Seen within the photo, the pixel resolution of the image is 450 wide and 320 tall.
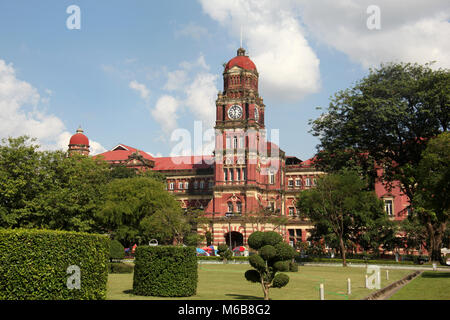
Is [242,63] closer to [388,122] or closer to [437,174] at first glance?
[388,122]

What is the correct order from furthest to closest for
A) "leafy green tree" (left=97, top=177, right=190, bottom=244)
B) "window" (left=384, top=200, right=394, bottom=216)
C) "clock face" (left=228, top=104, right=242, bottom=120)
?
"clock face" (left=228, top=104, right=242, bottom=120), "window" (left=384, top=200, right=394, bottom=216), "leafy green tree" (left=97, top=177, right=190, bottom=244)

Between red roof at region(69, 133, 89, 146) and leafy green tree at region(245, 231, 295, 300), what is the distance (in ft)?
246

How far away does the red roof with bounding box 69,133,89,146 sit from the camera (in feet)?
289

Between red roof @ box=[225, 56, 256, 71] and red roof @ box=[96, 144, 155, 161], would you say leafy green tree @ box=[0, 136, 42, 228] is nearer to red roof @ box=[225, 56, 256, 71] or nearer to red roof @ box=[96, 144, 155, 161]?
red roof @ box=[225, 56, 256, 71]

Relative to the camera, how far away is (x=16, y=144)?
4219 cm

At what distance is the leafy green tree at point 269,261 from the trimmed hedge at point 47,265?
6.13 metres

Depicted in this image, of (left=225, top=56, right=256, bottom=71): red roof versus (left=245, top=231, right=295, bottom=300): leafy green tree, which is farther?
(left=225, top=56, right=256, bottom=71): red roof

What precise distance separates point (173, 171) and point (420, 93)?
5591cm

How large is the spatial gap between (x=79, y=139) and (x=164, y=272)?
74404 mm

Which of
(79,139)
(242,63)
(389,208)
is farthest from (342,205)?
(79,139)

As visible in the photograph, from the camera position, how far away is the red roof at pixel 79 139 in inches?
3464

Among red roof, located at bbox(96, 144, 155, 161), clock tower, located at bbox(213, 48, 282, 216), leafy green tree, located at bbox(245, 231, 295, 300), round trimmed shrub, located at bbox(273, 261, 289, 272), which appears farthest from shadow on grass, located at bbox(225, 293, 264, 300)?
red roof, located at bbox(96, 144, 155, 161)
